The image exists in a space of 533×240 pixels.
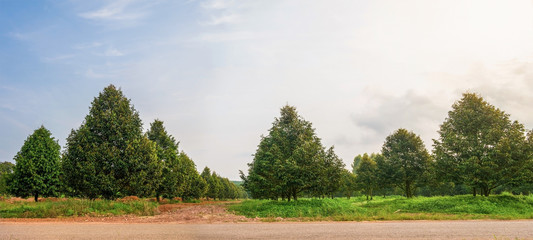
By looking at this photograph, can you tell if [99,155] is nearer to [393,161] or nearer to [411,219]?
[411,219]

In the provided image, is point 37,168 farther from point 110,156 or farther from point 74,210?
point 74,210

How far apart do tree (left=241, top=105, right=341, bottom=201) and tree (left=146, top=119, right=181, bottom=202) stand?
17320mm

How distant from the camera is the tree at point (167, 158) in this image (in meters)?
41.8

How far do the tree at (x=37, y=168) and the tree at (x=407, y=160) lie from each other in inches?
1849

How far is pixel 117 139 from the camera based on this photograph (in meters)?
25.0

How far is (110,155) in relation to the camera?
23.8m

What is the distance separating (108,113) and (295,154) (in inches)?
673

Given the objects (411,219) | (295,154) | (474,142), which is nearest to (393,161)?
(474,142)

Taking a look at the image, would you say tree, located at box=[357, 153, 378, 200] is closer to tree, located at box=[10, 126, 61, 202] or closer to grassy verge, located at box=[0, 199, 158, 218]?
grassy verge, located at box=[0, 199, 158, 218]

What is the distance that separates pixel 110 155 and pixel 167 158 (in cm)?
1924

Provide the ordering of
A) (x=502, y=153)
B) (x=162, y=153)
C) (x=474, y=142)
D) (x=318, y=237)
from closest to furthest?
(x=318, y=237)
(x=502, y=153)
(x=474, y=142)
(x=162, y=153)

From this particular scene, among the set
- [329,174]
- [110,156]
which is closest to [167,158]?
[110,156]

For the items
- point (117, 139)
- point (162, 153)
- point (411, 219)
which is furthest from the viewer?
point (162, 153)

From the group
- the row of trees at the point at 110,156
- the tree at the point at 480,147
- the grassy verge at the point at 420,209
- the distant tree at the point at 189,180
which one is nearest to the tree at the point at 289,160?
the grassy verge at the point at 420,209
